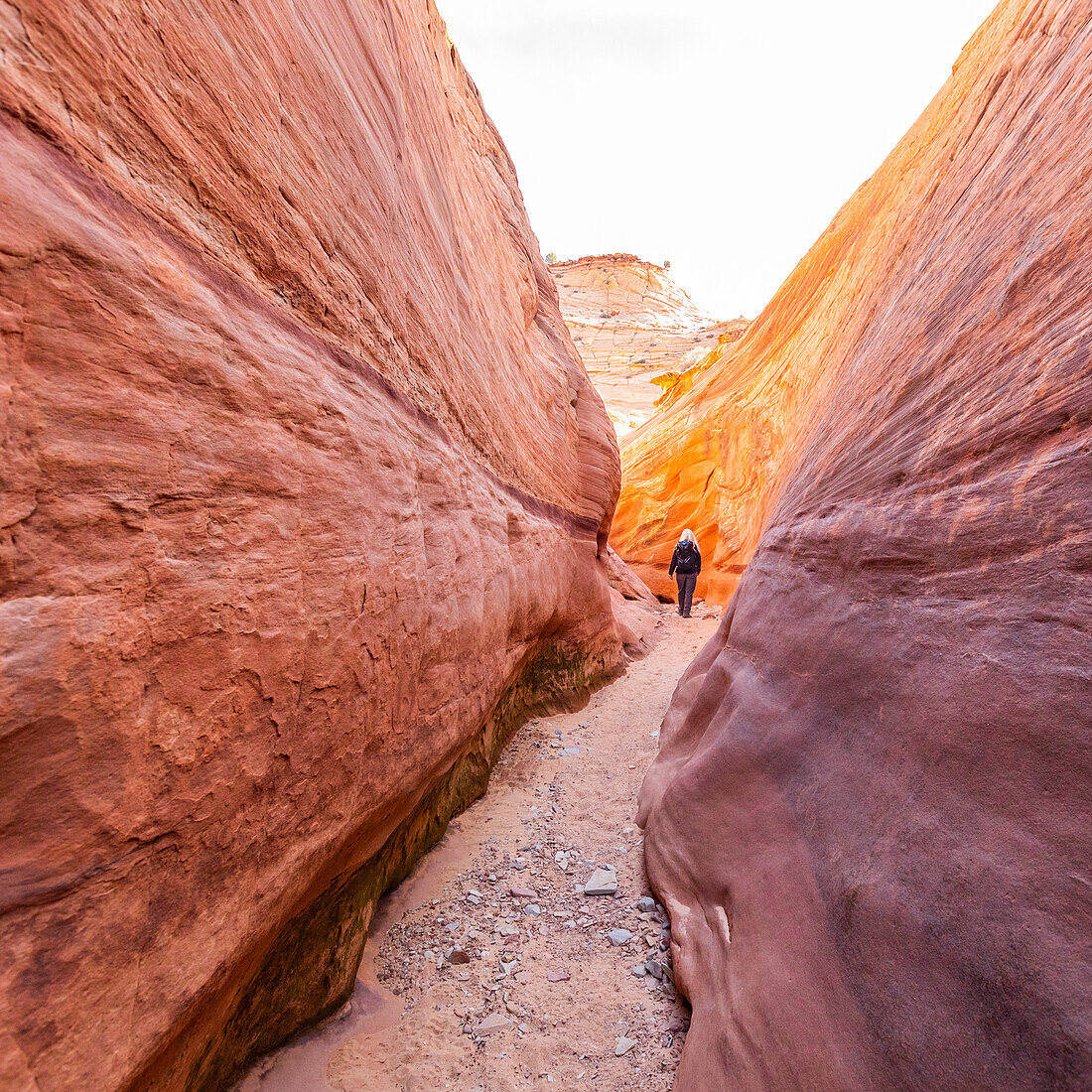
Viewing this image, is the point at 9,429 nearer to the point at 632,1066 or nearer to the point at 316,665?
the point at 316,665

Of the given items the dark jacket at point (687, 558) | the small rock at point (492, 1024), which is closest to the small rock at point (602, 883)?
the small rock at point (492, 1024)

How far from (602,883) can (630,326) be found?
4261 cm

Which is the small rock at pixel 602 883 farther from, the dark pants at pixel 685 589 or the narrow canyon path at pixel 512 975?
the dark pants at pixel 685 589

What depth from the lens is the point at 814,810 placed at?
186cm

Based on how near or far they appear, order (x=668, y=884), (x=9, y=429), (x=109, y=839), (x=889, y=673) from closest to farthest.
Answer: (x=9, y=429), (x=109, y=839), (x=889, y=673), (x=668, y=884)

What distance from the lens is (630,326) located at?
41.2 meters

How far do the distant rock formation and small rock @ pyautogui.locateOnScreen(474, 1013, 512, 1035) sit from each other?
25.6 meters

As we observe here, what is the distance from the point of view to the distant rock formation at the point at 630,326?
3275 centimetres

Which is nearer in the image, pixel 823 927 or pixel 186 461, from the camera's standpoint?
pixel 186 461

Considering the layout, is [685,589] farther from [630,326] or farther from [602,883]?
[630,326]

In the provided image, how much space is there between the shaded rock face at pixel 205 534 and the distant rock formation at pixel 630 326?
24.8 metres

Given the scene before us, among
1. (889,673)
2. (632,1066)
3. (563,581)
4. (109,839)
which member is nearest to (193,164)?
(109,839)

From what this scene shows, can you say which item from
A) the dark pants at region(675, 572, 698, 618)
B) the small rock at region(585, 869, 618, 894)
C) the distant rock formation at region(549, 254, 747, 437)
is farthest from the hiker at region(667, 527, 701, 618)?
the distant rock formation at region(549, 254, 747, 437)

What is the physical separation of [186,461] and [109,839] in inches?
32.4
